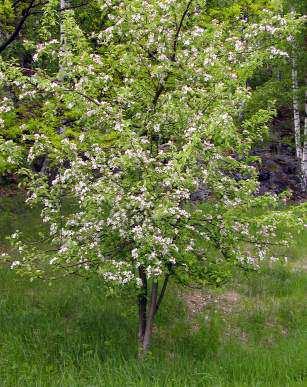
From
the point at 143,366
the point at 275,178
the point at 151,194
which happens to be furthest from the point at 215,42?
the point at 275,178

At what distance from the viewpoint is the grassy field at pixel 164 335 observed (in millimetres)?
6805

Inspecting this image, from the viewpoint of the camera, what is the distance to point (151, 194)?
6285 mm

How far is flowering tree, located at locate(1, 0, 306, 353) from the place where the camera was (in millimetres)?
6293

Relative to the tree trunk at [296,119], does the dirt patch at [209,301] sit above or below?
below

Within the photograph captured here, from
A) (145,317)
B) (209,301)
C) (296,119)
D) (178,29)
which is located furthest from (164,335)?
(296,119)

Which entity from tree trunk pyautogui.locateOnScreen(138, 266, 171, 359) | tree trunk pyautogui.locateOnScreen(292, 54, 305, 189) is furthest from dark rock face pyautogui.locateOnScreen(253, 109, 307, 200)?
tree trunk pyautogui.locateOnScreen(138, 266, 171, 359)

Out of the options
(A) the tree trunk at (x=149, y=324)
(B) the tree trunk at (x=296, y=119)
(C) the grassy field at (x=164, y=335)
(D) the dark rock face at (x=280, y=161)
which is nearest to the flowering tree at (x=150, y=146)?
(A) the tree trunk at (x=149, y=324)

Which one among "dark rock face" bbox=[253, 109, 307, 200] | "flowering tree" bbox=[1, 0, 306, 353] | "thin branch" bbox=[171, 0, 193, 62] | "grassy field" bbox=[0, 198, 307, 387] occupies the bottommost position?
"grassy field" bbox=[0, 198, 307, 387]

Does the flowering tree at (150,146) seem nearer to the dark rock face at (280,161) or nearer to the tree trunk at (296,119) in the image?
the dark rock face at (280,161)

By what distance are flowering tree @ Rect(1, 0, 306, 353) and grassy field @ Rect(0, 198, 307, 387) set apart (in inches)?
34.4

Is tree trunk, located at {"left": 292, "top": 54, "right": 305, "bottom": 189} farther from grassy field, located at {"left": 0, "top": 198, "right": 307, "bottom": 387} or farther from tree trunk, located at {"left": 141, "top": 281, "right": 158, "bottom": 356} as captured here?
tree trunk, located at {"left": 141, "top": 281, "right": 158, "bottom": 356}

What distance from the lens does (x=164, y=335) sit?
8898 millimetres

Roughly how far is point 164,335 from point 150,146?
351cm

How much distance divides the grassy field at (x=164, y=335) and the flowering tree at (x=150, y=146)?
0.87 meters
